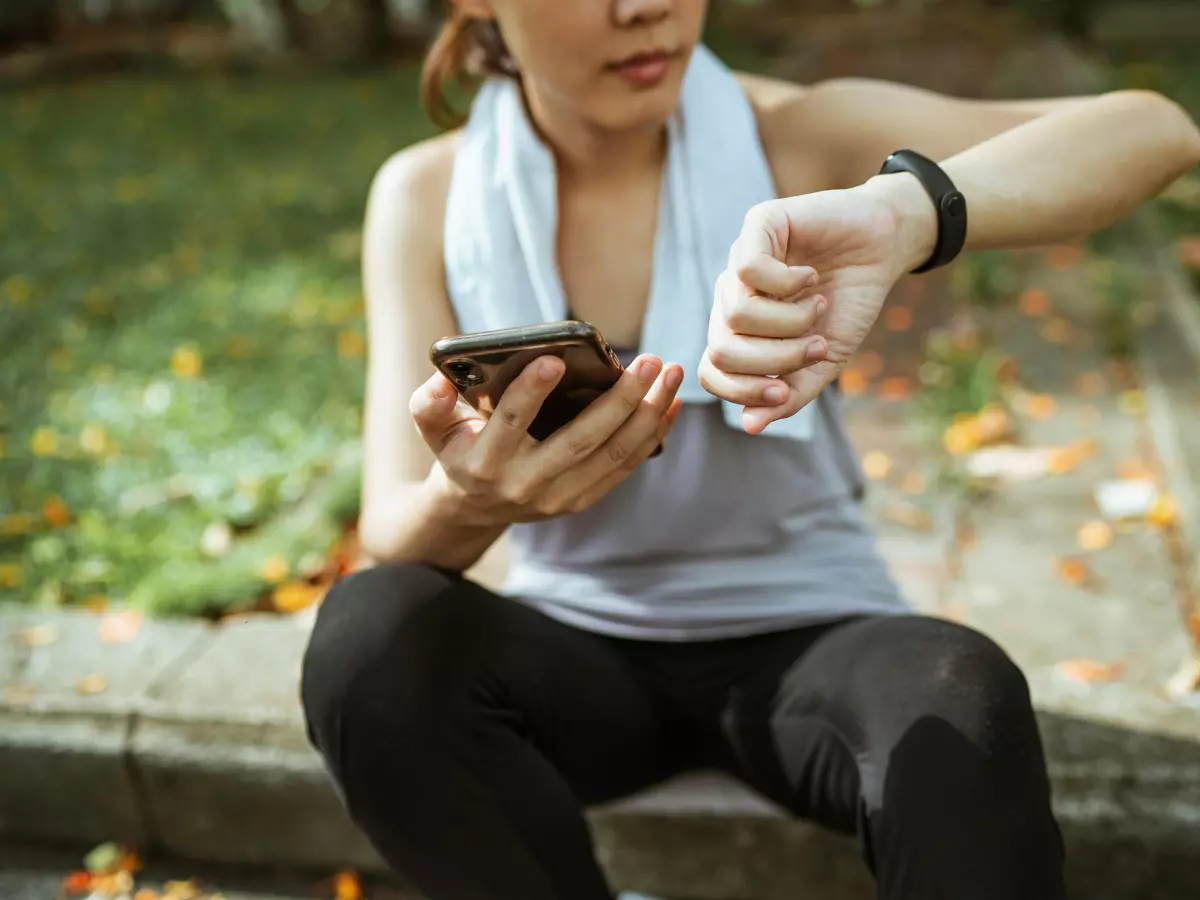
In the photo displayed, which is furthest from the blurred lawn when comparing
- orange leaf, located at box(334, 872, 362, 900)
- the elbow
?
the elbow

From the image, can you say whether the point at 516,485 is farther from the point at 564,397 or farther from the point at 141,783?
the point at 141,783

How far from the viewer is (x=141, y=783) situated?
2.11m

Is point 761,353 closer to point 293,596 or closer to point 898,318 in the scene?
point 293,596

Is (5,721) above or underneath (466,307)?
underneath

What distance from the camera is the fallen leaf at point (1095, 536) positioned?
2467 millimetres

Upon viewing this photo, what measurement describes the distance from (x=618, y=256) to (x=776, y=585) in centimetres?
49

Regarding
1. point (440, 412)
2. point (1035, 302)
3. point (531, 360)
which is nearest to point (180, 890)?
point (440, 412)

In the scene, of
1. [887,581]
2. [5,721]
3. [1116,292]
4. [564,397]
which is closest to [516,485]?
[564,397]

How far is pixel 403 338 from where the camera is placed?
1720 millimetres

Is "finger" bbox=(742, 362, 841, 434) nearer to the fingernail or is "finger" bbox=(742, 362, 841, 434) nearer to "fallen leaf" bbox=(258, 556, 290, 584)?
the fingernail

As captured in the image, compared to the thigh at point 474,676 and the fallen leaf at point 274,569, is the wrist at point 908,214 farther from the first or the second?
the fallen leaf at point 274,569

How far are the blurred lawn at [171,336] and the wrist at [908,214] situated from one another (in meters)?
1.68

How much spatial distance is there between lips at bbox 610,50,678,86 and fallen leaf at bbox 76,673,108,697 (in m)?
1.40

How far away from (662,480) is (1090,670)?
0.89 m
